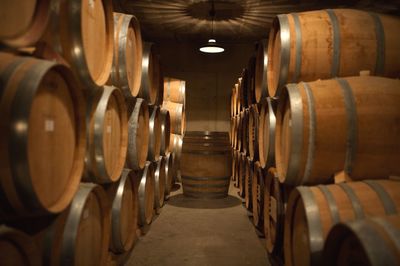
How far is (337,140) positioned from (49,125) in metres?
1.82

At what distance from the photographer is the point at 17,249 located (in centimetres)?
150

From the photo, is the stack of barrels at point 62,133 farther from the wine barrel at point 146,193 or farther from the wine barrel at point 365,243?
the wine barrel at point 365,243

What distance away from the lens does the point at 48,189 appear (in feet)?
5.55

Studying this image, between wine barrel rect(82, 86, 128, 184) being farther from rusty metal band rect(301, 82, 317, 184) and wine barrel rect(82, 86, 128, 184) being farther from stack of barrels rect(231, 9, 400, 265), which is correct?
rusty metal band rect(301, 82, 317, 184)

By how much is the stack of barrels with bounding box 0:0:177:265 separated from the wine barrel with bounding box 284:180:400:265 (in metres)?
1.36

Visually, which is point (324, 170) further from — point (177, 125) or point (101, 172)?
point (177, 125)

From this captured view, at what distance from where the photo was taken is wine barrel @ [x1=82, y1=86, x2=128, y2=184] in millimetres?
2510

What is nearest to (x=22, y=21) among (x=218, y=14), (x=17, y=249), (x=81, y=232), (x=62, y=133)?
(x=62, y=133)

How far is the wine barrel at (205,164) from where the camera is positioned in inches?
236

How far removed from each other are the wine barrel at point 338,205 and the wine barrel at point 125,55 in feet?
6.57

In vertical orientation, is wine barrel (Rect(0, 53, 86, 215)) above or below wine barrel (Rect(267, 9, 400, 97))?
below

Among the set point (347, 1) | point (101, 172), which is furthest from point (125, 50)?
point (347, 1)

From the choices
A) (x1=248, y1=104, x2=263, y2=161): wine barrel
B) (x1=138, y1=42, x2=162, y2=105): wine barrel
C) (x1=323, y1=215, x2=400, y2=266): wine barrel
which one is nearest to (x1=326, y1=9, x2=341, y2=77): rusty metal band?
(x1=323, y1=215, x2=400, y2=266): wine barrel

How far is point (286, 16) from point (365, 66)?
0.82 metres
